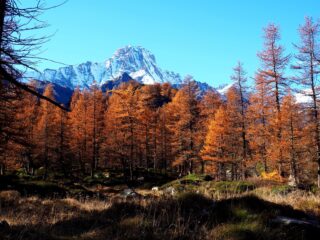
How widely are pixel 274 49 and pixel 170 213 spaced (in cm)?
2563

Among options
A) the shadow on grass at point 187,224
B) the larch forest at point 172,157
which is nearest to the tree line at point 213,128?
the larch forest at point 172,157

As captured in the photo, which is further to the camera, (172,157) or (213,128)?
(172,157)

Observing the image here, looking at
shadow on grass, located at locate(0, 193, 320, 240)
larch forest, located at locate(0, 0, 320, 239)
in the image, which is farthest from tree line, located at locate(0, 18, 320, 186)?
shadow on grass, located at locate(0, 193, 320, 240)

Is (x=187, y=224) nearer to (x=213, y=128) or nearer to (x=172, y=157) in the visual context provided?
(x=213, y=128)

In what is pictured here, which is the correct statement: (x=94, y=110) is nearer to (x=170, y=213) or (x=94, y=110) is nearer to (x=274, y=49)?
(x=274, y=49)

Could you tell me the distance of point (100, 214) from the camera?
19.3 feet

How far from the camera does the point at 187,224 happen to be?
455 cm

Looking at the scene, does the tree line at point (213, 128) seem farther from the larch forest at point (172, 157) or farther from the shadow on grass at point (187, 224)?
the shadow on grass at point (187, 224)

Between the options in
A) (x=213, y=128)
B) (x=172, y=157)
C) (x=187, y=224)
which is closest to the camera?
(x=187, y=224)

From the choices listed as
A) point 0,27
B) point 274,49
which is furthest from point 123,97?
point 0,27

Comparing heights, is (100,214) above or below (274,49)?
below

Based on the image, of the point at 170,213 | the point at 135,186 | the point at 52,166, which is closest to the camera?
the point at 170,213

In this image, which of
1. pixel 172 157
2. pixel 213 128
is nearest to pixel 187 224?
pixel 213 128

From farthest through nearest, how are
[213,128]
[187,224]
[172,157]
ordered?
[172,157] → [213,128] → [187,224]
